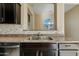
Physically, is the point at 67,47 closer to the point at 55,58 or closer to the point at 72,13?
the point at 72,13

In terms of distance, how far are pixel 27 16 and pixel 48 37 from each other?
0.60 meters

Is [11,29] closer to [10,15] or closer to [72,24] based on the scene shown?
[10,15]

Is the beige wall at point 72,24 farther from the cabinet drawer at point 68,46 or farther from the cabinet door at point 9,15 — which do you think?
the cabinet door at point 9,15

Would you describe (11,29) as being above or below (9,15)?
below

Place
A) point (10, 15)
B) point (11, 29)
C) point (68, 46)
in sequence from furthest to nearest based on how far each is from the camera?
point (11, 29)
point (10, 15)
point (68, 46)

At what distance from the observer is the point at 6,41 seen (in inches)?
97.4

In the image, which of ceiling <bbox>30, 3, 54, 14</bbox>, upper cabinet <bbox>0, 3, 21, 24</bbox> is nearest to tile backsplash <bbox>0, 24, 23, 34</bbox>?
upper cabinet <bbox>0, 3, 21, 24</bbox>

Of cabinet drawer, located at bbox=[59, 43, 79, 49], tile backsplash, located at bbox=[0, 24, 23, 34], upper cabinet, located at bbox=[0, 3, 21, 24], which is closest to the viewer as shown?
cabinet drawer, located at bbox=[59, 43, 79, 49]

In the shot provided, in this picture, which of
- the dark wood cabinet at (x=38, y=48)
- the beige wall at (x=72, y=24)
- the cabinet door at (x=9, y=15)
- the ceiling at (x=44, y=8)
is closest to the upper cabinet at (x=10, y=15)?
the cabinet door at (x=9, y=15)

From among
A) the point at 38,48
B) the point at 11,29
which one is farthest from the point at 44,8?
the point at 38,48

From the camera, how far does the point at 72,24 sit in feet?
9.39

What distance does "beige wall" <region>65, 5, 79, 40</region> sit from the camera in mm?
2832

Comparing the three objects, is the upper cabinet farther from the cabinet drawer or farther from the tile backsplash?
the cabinet drawer

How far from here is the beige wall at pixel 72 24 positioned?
283 centimetres
